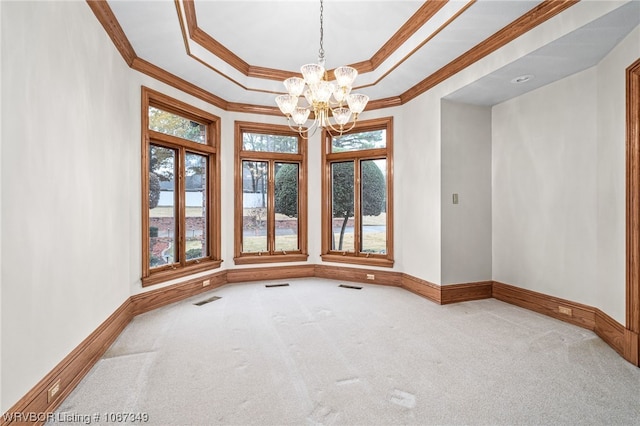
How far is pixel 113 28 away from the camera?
290 cm

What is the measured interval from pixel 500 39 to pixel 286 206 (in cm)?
387

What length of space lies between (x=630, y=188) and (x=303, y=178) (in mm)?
4224

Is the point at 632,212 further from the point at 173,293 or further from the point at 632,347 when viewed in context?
the point at 173,293

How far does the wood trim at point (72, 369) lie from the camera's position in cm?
175

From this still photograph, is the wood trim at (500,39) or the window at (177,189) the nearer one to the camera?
the wood trim at (500,39)

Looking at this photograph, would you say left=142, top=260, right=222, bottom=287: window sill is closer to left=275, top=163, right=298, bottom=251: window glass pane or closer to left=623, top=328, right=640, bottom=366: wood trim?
left=275, top=163, right=298, bottom=251: window glass pane

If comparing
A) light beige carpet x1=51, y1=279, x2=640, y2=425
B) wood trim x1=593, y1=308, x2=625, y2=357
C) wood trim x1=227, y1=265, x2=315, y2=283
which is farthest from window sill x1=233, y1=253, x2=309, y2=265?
wood trim x1=593, y1=308, x2=625, y2=357

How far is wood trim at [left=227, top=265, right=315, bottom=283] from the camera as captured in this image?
5.23m

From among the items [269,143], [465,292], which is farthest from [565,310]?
[269,143]

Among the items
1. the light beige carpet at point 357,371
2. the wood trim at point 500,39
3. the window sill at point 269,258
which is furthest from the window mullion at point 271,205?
the wood trim at point 500,39

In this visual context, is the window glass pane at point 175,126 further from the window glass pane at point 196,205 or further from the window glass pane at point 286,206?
Answer: the window glass pane at point 286,206

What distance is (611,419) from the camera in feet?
6.20

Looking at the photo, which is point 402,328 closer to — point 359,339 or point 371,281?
point 359,339

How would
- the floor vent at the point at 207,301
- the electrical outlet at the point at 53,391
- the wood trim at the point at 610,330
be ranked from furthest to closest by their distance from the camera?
the floor vent at the point at 207,301, the wood trim at the point at 610,330, the electrical outlet at the point at 53,391
